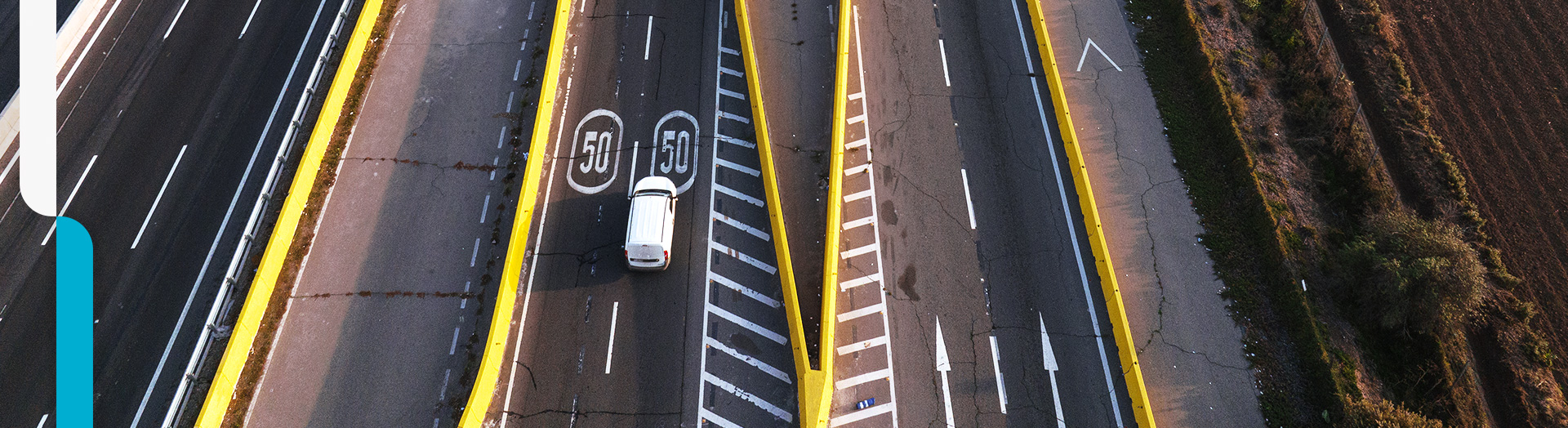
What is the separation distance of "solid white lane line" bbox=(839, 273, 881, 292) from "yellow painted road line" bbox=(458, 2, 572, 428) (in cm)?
987

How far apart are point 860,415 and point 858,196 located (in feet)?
24.3

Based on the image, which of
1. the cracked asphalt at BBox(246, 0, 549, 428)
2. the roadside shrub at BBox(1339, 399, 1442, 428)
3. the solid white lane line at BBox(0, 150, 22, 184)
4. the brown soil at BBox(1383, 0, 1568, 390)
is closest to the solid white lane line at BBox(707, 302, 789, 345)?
the cracked asphalt at BBox(246, 0, 549, 428)

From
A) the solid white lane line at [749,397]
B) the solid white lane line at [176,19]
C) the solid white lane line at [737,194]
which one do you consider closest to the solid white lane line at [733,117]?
the solid white lane line at [737,194]

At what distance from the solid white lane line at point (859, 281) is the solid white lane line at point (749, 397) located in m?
4.16

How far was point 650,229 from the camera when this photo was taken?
867 inches

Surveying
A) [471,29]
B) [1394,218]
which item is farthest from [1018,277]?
[471,29]

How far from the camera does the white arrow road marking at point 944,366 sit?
68.0 feet

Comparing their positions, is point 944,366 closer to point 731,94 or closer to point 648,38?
point 731,94

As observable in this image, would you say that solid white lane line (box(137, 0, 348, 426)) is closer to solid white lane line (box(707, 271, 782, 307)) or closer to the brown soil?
solid white lane line (box(707, 271, 782, 307))

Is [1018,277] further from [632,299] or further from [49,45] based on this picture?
[49,45]

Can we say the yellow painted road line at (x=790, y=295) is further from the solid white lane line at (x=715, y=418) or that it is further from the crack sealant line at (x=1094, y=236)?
the crack sealant line at (x=1094, y=236)

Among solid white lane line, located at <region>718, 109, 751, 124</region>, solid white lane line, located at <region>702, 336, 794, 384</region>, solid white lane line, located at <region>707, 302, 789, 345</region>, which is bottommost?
solid white lane line, located at <region>702, 336, 794, 384</region>

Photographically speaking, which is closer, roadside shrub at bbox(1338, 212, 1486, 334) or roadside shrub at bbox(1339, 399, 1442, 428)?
roadside shrub at bbox(1339, 399, 1442, 428)

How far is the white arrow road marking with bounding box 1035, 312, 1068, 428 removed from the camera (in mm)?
20641
